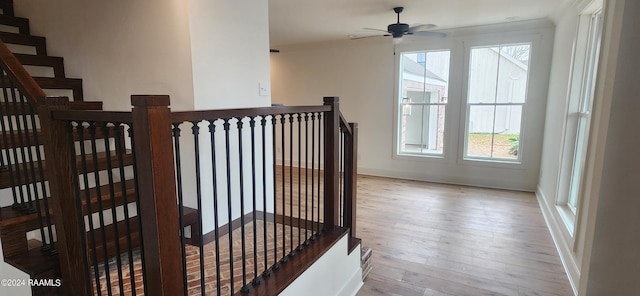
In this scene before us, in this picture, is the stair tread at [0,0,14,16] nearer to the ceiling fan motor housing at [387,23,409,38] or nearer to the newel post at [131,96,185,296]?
the newel post at [131,96,185,296]

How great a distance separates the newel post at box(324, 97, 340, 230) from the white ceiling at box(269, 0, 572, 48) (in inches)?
77.4

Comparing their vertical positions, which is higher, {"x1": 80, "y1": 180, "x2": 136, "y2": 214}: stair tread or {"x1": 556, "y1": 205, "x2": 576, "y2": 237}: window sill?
{"x1": 80, "y1": 180, "x2": 136, "y2": 214}: stair tread

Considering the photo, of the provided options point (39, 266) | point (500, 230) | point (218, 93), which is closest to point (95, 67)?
point (218, 93)

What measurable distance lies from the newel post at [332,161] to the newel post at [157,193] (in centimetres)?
124

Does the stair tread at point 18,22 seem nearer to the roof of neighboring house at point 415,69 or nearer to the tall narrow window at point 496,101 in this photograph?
the roof of neighboring house at point 415,69

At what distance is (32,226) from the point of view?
1.78 meters

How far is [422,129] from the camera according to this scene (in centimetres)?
558

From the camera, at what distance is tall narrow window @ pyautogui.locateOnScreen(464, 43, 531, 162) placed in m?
4.79

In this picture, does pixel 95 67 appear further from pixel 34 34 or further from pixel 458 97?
pixel 458 97

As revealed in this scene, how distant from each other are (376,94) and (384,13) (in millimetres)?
1821

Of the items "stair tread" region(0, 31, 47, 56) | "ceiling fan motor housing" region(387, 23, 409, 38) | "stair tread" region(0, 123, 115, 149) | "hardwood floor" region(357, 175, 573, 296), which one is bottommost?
"hardwood floor" region(357, 175, 573, 296)

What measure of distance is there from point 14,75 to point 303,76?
5.03 metres

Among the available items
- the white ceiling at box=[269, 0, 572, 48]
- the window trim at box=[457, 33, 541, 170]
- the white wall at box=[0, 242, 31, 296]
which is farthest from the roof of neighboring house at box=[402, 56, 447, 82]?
the white wall at box=[0, 242, 31, 296]

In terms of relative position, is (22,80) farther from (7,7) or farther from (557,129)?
(557,129)
